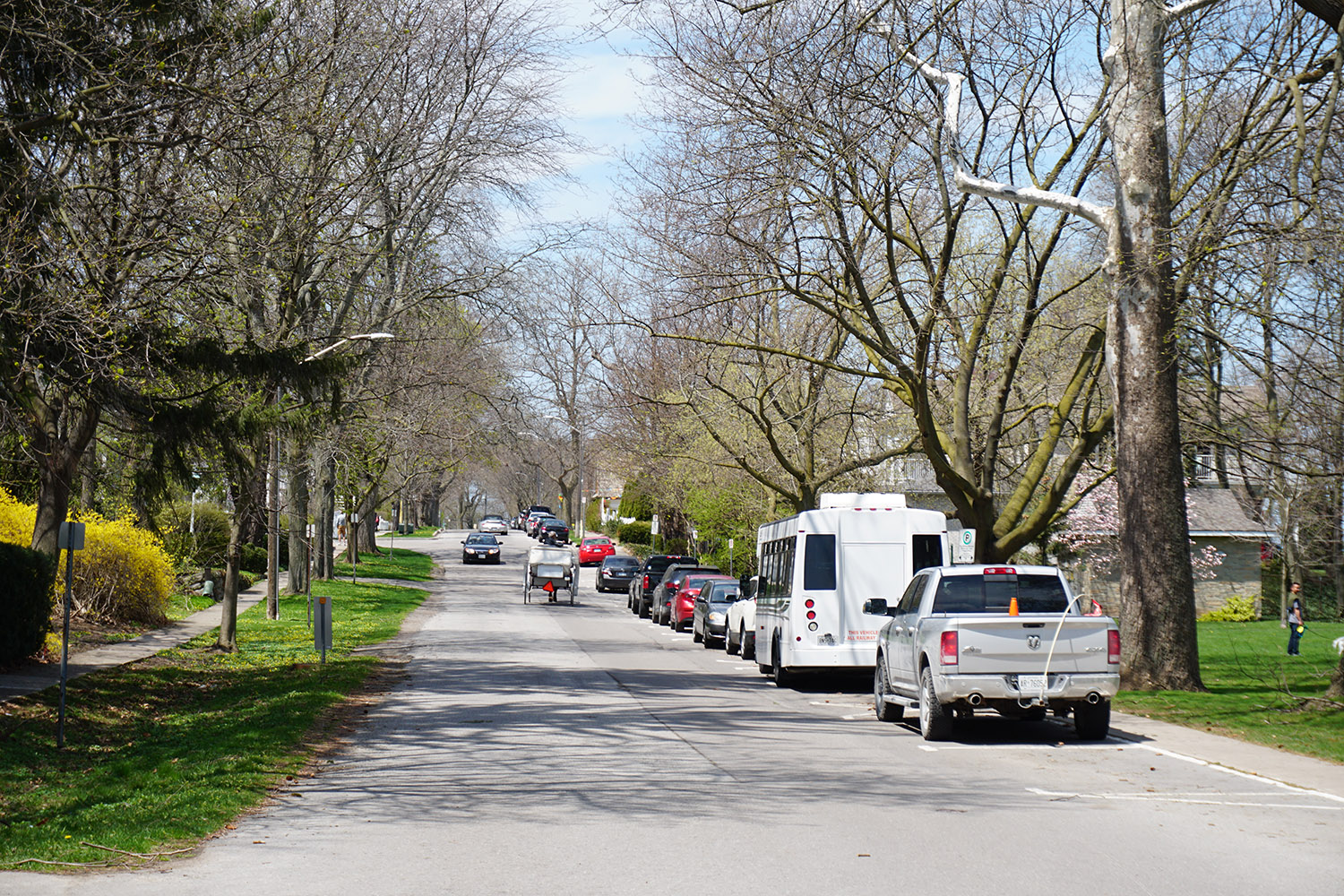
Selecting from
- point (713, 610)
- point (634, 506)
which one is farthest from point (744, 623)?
point (634, 506)

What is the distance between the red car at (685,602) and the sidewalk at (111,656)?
38.5 ft

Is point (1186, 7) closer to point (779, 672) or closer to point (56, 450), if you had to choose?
point (779, 672)

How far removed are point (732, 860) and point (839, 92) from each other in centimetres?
1185

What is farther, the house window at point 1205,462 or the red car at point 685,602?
the red car at point 685,602

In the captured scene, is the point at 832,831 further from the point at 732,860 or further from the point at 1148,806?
the point at 1148,806

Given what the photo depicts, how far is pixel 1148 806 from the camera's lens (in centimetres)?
983

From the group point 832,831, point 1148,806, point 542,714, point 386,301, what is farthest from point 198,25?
point 386,301

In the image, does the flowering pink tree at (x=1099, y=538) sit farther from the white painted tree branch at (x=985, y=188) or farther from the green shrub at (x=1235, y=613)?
the white painted tree branch at (x=985, y=188)

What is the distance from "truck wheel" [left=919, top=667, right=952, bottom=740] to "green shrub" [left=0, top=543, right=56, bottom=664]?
12406 mm

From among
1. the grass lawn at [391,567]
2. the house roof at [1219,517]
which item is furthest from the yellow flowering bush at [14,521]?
the house roof at [1219,517]

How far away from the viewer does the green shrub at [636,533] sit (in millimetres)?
75956

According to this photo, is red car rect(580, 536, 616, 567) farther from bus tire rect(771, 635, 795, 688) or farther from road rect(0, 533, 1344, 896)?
road rect(0, 533, 1344, 896)

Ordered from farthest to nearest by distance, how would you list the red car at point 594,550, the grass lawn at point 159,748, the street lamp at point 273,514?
the red car at point 594,550 < the street lamp at point 273,514 < the grass lawn at point 159,748

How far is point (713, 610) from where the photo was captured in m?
30.4
